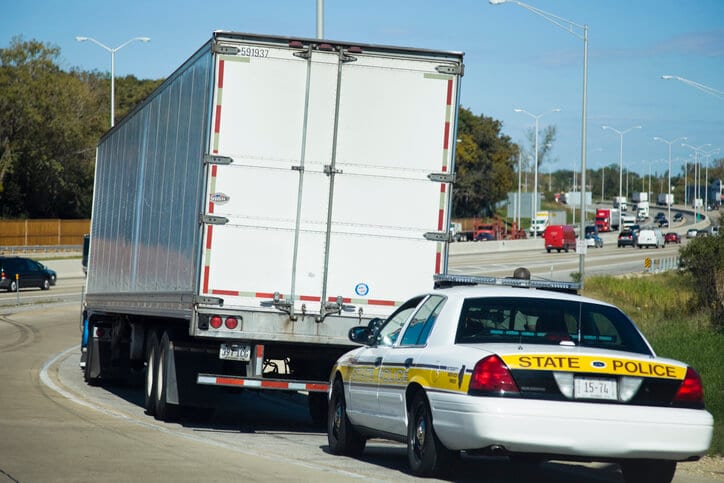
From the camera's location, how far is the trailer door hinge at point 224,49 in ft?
43.1

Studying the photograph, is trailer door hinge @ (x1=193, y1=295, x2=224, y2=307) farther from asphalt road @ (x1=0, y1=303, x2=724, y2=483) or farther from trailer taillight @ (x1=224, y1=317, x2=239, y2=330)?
asphalt road @ (x1=0, y1=303, x2=724, y2=483)

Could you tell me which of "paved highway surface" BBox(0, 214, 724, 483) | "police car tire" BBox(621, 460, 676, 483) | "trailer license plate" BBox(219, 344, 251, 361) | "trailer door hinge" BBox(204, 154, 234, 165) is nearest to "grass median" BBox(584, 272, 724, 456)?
"police car tire" BBox(621, 460, 676, 483)

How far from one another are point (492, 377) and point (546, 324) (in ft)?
3.84

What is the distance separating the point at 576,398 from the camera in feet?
28.7

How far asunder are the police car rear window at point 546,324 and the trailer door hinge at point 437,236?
3748 millimetres

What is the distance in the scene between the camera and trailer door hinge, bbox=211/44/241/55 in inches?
517

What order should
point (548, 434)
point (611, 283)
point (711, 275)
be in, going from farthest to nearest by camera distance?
point (611, 283)
point (711, 275)
point (548, 434)

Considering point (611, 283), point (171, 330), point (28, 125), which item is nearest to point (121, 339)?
point (171, 330)

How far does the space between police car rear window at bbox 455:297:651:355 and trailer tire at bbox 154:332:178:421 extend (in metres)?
5.83

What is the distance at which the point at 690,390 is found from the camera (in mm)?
8992

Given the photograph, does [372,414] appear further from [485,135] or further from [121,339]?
[485,135]

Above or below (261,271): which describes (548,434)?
below

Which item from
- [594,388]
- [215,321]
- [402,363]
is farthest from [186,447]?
[594,388]

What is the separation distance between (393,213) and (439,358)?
14.0 ft
